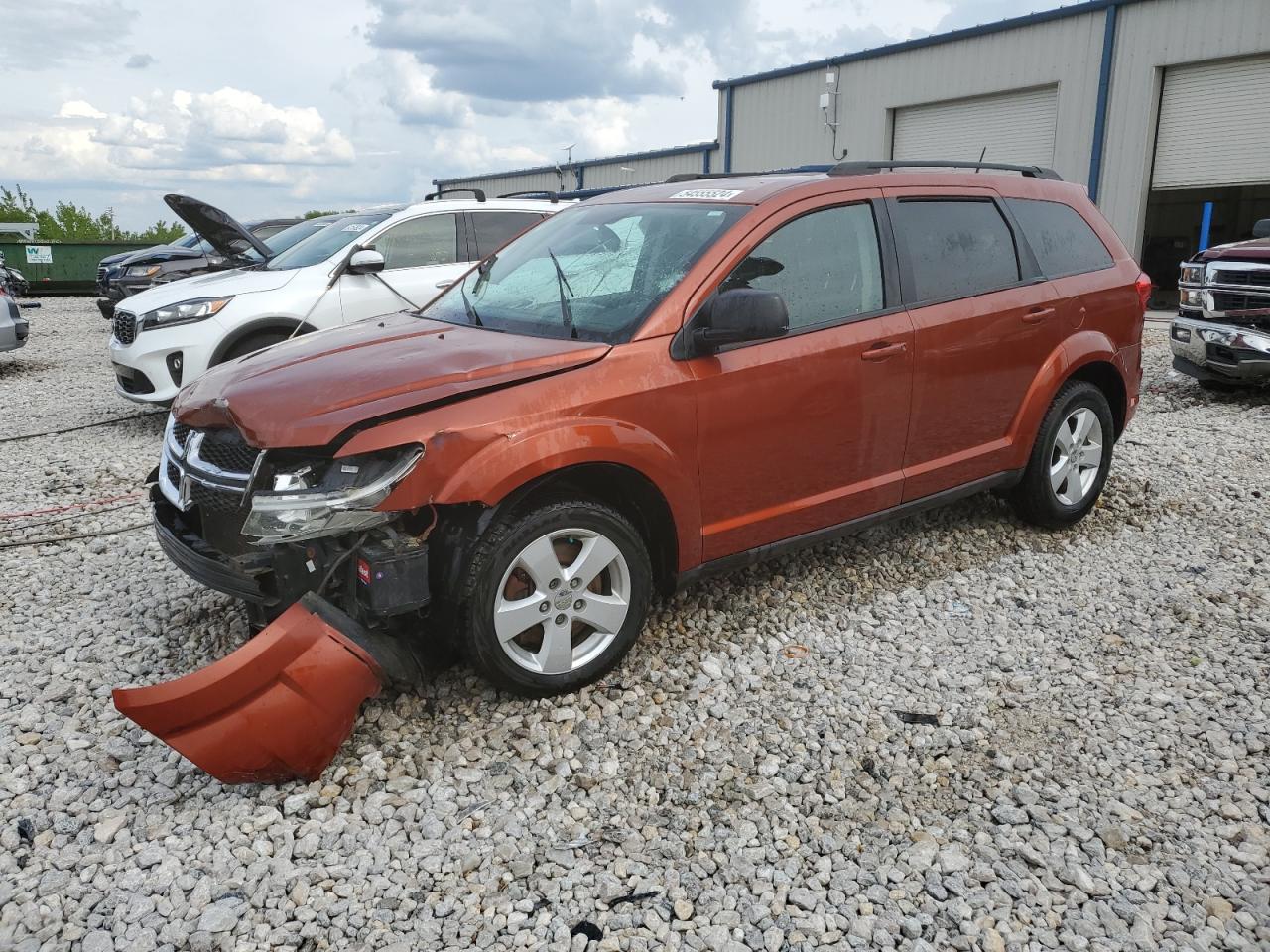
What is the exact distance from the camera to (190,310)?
7.07m

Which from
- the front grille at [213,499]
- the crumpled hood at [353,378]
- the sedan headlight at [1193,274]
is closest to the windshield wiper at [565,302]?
the crumpled hood at [353,378]

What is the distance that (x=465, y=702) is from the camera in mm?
3473

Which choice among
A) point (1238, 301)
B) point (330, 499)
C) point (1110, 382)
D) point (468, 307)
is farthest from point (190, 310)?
point (1238, 301)

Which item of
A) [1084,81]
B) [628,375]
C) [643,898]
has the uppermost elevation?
[1084,81]

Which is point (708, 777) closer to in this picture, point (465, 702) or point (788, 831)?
point (788, 831)

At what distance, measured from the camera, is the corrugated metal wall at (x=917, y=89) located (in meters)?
17.3


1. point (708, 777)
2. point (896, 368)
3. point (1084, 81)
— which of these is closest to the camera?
point (708, 777)

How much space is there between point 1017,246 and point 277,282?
5.25 metres

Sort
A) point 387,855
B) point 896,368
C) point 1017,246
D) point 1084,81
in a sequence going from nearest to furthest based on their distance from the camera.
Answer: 1. point 387,855
2. point 896,368
3. point 1017,246
4. point 1084,81

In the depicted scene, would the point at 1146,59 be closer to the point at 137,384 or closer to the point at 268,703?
the point at 137,384

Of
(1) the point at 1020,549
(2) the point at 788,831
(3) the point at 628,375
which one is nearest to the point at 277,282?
(3) the point at 628,375

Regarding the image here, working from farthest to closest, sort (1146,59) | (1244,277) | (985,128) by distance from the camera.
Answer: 1. (985,128)
2. (1146,59)
3. (1244,277)

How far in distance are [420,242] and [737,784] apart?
602cm

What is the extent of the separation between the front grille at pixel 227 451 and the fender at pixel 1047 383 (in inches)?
136
